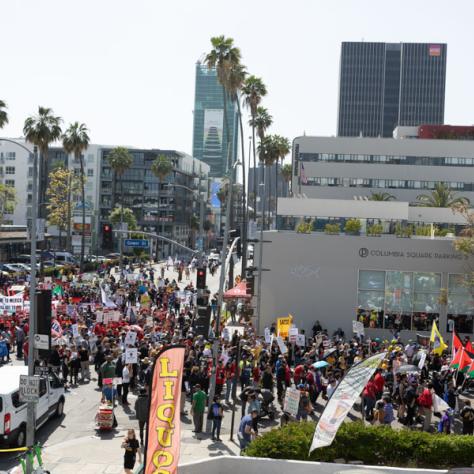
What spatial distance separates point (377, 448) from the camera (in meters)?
16.0

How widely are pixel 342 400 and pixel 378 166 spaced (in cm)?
6347

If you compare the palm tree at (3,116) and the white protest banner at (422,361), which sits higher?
the palm tree at (3,116)

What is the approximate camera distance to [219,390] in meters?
24.1

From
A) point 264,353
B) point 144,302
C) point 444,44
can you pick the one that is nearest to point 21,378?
point 264,353

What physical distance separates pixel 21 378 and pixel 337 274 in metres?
25.0

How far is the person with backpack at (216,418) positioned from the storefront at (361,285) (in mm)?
20690

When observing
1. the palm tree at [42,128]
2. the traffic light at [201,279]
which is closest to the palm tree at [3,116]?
the palm tree at [42,128]

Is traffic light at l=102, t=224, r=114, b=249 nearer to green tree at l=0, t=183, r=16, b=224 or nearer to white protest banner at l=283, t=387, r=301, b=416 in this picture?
white protest banner at l=283, t=387, r=301, b=416

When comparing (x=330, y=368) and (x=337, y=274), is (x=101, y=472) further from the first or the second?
(x=337, y=274)

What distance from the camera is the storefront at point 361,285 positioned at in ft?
131

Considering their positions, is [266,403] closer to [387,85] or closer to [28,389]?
[28,389]

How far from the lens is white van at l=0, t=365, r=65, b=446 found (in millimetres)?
18031

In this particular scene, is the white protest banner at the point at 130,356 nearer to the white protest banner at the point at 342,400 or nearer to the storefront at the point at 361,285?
the white protest banner at the point at 342,400

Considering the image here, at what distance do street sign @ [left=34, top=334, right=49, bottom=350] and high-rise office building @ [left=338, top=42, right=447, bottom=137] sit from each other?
511ft
